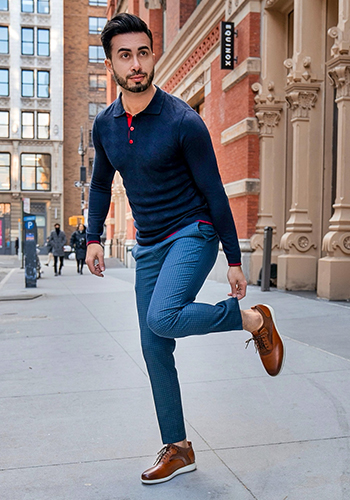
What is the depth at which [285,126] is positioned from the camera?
1293 centimetres

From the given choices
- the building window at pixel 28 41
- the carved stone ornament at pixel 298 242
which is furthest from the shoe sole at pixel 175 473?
the building window at pixel 28 41

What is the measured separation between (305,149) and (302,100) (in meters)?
0.92

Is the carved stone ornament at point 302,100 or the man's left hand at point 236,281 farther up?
the carved stone ornament at point 302,100

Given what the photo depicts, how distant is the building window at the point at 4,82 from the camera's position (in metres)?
50.2

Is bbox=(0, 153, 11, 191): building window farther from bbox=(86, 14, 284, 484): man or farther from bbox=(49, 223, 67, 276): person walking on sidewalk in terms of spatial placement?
bbox=(86, 14, 284, 484): man

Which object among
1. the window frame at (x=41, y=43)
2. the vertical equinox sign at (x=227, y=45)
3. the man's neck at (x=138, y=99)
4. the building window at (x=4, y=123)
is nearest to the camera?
the man's neck at (x=138, y=99)

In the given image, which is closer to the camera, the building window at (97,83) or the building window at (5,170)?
the building window at (5,170)

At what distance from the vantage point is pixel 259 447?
309 cm

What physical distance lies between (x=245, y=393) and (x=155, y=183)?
198 centimetres

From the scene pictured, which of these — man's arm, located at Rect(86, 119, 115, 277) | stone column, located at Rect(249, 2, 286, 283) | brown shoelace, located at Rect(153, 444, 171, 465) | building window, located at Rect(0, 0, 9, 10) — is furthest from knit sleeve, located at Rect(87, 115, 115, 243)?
building window, located at Rect(0, 0, 9, 10)

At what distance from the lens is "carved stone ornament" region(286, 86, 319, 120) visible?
11133mm

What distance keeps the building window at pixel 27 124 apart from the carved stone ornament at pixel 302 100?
42532 millimetres

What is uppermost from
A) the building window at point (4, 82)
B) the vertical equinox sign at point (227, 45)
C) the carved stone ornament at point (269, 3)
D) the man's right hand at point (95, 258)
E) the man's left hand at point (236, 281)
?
the building window at point (4, 82)

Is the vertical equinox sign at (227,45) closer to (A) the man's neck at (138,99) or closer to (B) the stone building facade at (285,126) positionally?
(B) the stone building facade at (285,126)
